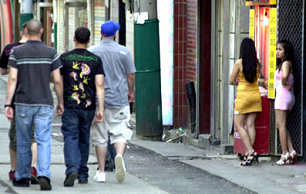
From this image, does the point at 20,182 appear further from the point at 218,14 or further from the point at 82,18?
the point at 82,18

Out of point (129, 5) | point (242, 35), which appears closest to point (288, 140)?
point (242, 35)

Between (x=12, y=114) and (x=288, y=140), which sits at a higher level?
(x=12, y=114)

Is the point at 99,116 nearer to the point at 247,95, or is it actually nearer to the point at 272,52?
the point at 247,95

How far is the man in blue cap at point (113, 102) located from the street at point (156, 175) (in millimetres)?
401

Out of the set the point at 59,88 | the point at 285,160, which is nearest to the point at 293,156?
the point at 285,160

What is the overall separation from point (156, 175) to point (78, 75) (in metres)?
1.98

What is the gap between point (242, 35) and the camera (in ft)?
39.4

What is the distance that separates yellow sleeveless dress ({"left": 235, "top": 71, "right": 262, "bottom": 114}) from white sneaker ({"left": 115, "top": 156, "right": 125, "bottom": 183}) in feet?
7.64

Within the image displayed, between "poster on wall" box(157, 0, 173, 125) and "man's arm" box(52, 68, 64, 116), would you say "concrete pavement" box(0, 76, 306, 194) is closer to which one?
"man's arm" box(52, 68, 64, 116)

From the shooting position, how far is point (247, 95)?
35.1ft

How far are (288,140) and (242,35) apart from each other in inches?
73.3

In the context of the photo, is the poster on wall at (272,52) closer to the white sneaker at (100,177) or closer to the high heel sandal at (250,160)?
the high heel sandal at (250,160)

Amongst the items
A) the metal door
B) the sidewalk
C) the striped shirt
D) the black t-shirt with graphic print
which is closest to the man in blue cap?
the black t-shirt with graphic print

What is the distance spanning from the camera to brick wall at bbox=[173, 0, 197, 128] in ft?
50.1
